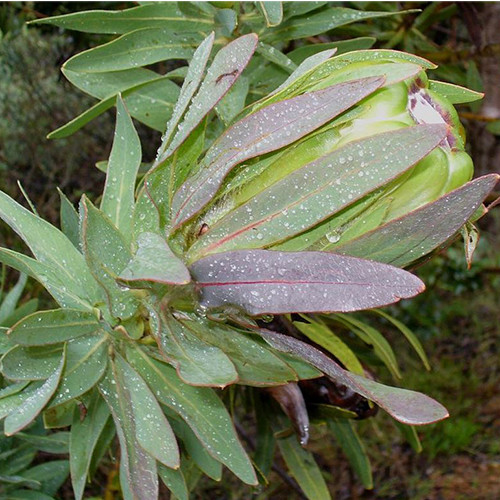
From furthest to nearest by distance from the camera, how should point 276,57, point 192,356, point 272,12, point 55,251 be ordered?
point 276,57 < point 272,12 < point 55,251 < point 192,356

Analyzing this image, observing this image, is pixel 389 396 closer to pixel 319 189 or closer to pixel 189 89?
pixel 319 189

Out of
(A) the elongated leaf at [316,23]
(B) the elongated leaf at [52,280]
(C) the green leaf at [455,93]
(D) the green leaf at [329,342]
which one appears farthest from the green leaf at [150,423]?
(A) the elongated leaf at [316,23]

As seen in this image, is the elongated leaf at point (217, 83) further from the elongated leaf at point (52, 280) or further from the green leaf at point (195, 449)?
the green leaf at point (195, 449)

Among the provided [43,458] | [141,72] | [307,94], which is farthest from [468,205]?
[43,458]

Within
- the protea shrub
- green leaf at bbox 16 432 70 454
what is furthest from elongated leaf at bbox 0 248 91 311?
green leaf at bbox 16 432 70 454

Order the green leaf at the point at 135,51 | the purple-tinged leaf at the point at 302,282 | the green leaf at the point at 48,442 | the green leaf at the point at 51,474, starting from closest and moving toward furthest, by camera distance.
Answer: the purple-tinged leaf at the point at 302,282
the green leaf at the point at 135,51
the green leaf at the point at 48,442
the green leaf at the point at 51,474

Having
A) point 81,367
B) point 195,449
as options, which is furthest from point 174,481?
point 81,367
